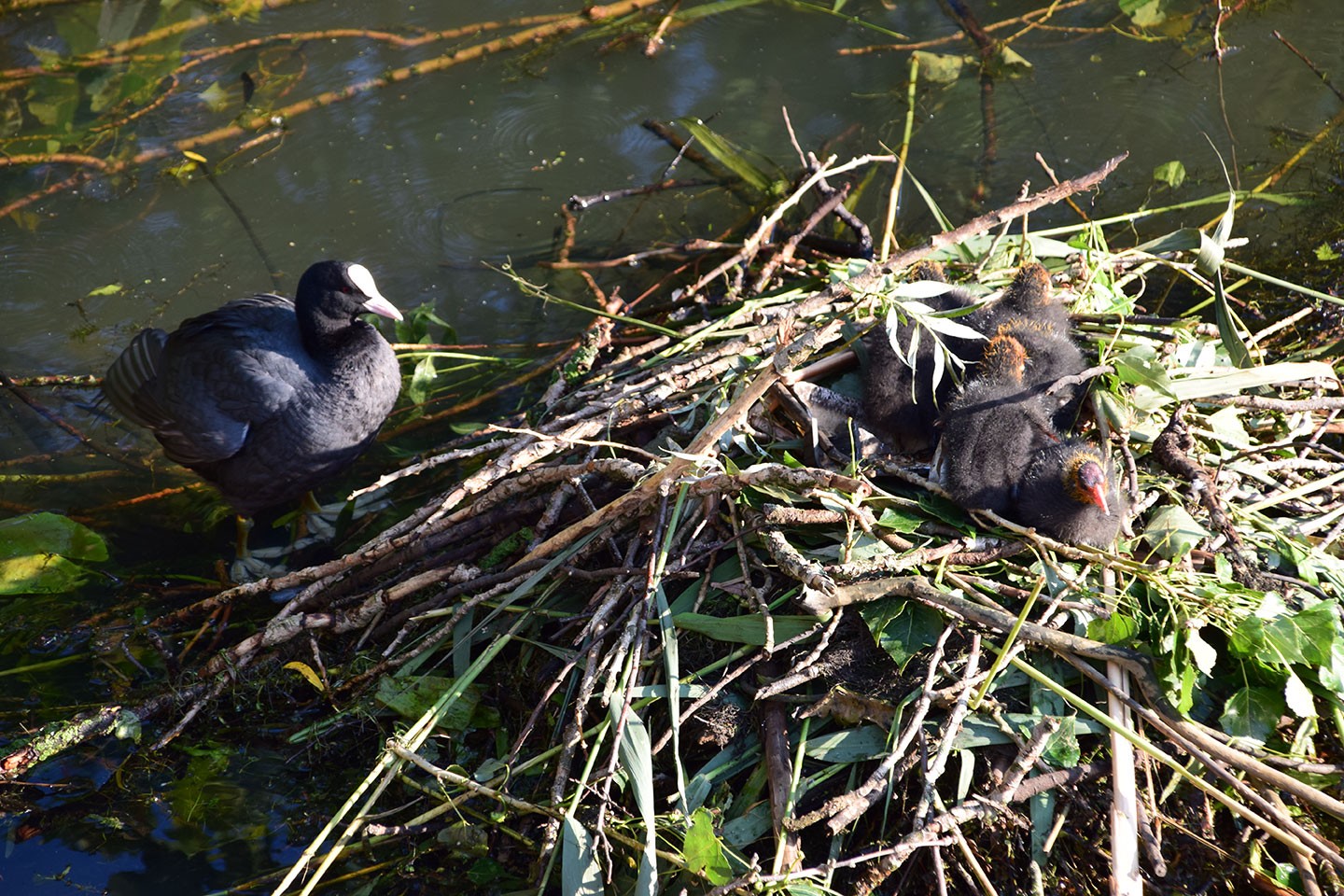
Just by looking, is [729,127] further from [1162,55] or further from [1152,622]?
[1152,622]

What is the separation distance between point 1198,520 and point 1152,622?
0.43m

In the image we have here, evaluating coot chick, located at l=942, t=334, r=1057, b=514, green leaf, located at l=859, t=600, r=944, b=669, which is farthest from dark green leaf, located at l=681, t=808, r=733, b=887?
coot chick, located at l=942, t=334, r=1057, b=514

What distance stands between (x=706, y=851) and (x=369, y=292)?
230 cm

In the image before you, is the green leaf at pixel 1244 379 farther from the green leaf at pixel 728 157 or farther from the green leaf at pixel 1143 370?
the green leaf at pixel 728 157

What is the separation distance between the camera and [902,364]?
2.70 meters

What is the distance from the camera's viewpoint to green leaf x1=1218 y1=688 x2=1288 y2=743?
1997 millimetres

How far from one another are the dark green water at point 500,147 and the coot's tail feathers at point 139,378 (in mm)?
459

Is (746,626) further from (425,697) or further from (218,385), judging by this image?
(218,385)

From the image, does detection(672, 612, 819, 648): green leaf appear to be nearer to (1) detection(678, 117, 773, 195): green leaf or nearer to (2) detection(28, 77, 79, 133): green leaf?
(1) detection(678, 117, 773, 195): green leaf

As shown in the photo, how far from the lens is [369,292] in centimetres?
340

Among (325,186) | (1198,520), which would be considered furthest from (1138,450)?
(325,186)

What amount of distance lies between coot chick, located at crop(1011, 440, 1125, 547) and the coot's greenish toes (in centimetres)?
216

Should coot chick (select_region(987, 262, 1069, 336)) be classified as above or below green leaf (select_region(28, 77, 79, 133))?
below

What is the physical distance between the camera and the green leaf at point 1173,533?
223 centimetres
